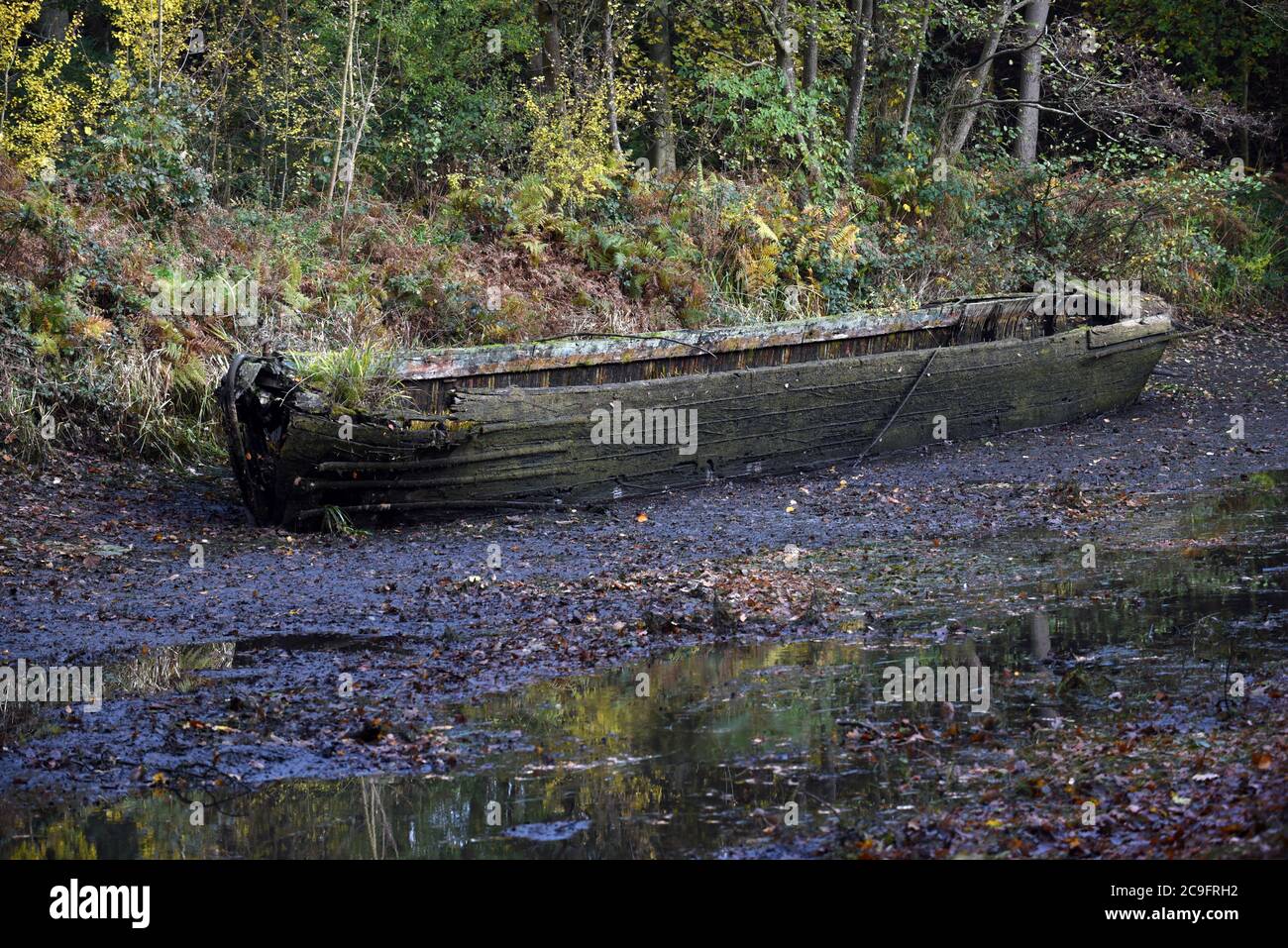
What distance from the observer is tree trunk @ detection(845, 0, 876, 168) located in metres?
19.1

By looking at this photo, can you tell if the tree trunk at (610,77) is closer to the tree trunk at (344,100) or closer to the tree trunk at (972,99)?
the tree trunk at (344,100)

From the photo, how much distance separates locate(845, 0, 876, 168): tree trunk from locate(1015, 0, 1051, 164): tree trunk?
240cm

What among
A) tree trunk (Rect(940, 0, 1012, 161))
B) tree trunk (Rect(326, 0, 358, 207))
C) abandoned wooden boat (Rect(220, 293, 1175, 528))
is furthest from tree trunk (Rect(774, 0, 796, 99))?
abandoned wooden boat (Rect(220, 293, 1175, 528))

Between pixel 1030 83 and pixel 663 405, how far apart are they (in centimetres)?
1242

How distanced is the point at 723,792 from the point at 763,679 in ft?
4.93

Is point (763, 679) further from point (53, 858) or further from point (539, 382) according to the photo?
point (539, 382)

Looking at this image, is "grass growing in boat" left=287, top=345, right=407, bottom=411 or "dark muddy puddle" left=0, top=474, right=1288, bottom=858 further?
"grass growing in boat" left=287, top=345, right=407, bottom=411

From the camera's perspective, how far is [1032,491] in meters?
11.1

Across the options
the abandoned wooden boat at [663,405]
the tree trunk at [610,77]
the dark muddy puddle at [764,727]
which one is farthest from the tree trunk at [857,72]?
the dark muddy puddle at [764,727]

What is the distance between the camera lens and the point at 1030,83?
2061cm

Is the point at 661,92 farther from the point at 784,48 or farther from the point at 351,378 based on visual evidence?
the point at 351,378

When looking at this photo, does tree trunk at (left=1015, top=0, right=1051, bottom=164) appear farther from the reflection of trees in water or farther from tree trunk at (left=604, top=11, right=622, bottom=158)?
the reflection of trees in water

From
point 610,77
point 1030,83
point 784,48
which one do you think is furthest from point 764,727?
point 1030,83
